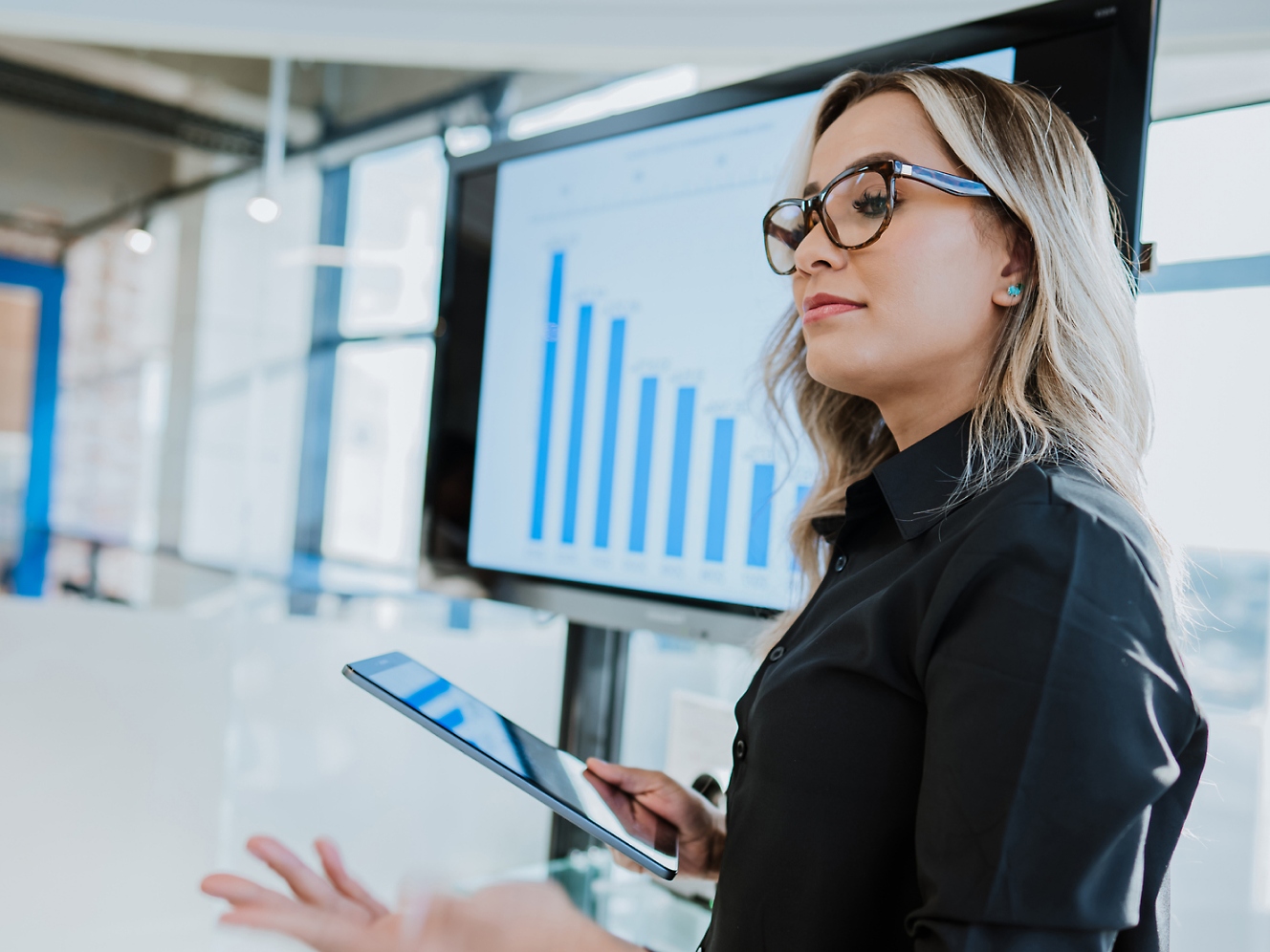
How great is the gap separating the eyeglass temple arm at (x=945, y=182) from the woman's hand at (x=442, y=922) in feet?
2.24

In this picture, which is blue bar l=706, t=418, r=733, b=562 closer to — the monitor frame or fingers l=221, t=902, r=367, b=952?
the monitor frame

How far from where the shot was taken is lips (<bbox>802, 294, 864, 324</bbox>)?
91 cm

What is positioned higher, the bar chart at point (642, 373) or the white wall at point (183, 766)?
the bar chart at point (642, 373)

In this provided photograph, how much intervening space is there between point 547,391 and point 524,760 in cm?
92

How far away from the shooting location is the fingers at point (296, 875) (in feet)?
2.33

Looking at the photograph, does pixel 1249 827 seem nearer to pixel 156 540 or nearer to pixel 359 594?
pixel 359 594

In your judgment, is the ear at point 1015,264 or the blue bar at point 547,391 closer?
the ear at point 1015,264

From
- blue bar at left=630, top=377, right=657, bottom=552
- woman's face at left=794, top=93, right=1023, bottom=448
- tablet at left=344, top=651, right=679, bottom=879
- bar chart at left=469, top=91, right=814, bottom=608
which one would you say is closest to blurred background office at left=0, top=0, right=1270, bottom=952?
bar chart at left=469, top=91, right=814, bottom=608

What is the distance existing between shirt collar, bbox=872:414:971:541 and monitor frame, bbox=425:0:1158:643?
37 centimetres

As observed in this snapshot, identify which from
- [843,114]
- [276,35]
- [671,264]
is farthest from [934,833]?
[276,35]

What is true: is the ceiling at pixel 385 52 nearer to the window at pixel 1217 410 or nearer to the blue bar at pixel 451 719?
the window at pixel 1217 410

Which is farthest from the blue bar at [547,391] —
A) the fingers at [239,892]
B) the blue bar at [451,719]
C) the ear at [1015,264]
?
the fingers at [239,892]

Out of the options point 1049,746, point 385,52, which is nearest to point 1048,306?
point 1049,746

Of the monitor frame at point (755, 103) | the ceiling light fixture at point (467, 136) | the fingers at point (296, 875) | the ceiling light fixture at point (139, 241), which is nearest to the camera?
the fingers at point (296, 875)
